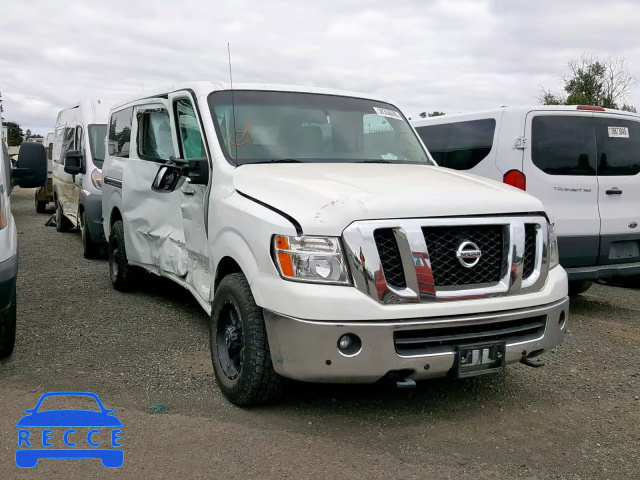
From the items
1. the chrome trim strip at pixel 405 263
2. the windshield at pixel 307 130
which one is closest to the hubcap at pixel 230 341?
the chrome trim strip at pixel 405 263

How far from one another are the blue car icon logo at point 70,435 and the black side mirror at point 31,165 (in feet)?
6.22

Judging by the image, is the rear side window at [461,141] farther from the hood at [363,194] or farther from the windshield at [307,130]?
the hood at [363,194]

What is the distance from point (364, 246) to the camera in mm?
A: 3270

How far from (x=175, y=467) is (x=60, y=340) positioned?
241 cm

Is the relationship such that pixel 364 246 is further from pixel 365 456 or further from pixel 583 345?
pixel 583 345

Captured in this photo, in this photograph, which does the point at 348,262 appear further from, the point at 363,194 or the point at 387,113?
the point at 387,113

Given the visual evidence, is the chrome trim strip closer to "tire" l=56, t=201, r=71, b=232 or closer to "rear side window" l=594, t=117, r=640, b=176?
"rear side window" l=594, t=117, r=640, b=176

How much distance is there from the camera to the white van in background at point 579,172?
234 inches

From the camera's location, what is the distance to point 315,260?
10.9 feet

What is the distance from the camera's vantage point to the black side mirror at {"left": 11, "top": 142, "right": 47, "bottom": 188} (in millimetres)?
5066

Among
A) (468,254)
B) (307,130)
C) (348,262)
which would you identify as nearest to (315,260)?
(348,262)

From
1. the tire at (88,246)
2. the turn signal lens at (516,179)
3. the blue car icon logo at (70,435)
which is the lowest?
the blue car icon logo at (70,435)

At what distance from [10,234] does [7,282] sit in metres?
0.34

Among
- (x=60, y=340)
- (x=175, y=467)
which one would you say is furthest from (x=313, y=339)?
(x=60, y=340)
